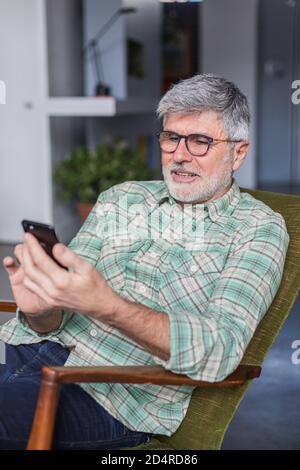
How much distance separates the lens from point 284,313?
5.87ft

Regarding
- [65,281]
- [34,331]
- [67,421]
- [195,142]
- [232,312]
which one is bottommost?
[67,421]

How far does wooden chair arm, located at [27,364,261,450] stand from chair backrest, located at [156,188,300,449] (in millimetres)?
142

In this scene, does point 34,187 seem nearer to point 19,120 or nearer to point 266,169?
point 19,120

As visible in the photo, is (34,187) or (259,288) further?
(34,187)

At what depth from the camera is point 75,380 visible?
1.44 m

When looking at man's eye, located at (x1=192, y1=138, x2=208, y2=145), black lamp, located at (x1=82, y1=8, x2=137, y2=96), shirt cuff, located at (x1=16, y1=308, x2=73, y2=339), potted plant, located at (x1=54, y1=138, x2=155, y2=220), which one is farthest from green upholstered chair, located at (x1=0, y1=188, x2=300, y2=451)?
black lamp, located at (x1=82, y1=8, x2=137, y2=96)

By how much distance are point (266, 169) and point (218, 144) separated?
6.28 m

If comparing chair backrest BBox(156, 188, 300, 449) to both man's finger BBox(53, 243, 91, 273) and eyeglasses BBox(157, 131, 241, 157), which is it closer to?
eyeglasses BBox(157, 131, 241, 157)

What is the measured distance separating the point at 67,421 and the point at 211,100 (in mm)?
818

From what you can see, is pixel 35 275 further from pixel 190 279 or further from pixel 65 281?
pixel 190 279

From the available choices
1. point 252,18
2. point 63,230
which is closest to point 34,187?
point 63,230

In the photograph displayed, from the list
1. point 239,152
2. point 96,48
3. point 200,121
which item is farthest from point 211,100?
point 96,48

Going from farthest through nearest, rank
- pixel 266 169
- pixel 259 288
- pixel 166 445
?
pixel 266 169 < pixel 166 445 < pixel 259 288

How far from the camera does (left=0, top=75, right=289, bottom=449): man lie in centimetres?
146
